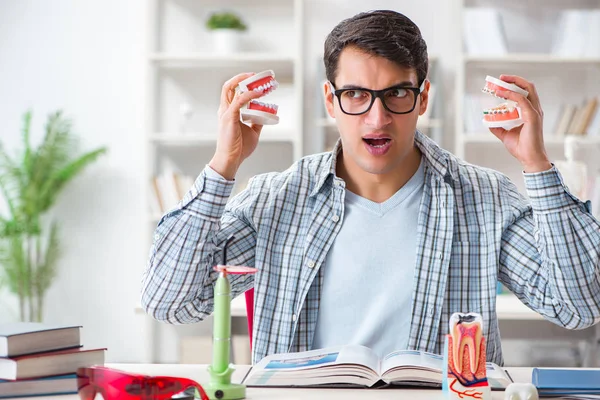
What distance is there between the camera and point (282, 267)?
1727mm

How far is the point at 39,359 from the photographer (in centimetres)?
123

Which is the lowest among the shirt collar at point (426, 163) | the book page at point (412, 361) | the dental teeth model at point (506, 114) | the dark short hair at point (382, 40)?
the book page at point (412, 361)

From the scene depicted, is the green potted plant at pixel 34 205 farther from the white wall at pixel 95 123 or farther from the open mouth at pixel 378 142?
the open mouth at pixel 378 142

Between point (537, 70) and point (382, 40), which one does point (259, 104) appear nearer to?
point (382, 40)

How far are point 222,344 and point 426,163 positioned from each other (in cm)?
80

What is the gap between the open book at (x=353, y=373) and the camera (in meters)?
1.29

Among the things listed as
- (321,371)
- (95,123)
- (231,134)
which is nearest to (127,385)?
(321,371)

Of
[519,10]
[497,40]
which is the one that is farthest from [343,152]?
[519,10]

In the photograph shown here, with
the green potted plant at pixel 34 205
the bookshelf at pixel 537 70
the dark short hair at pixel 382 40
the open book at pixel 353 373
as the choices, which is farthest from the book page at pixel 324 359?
the green potted plant at pixel 34 205

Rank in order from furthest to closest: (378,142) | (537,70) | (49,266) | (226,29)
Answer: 1. (49,266)
2. (537,70)
3. (226,29)
4. (378,142)

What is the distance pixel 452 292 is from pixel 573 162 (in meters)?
1.53

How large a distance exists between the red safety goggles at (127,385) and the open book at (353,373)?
23cm

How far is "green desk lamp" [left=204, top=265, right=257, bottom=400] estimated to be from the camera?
118 centimetres

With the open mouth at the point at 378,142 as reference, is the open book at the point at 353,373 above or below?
below
